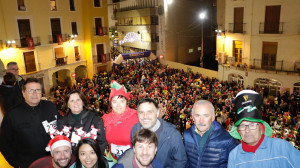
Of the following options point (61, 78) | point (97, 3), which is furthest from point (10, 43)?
point (97, 3)

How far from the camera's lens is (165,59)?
30250mm

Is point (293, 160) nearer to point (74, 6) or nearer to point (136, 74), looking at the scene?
point (136, 74)

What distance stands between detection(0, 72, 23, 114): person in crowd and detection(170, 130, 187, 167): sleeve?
12.9 feet

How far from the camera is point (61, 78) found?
25.8 m

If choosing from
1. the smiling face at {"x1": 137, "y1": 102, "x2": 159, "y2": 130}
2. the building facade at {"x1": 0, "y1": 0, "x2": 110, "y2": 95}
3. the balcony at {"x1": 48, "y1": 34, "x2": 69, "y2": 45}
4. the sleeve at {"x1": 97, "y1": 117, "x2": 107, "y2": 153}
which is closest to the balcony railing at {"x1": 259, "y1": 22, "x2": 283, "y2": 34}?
the building facade at {"x1": 0, "y1": 0, "x2": 110, "y2": 95}

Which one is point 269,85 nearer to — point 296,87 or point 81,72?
point 296,87

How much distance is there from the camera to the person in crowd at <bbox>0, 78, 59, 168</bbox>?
3.97 m

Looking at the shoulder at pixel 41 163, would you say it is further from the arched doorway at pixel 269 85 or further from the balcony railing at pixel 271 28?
the balcony railing at pixel 271 28

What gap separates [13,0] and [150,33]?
1670 centimetres

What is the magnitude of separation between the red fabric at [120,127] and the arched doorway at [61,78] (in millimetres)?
22298

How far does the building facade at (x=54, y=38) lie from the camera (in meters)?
19.3

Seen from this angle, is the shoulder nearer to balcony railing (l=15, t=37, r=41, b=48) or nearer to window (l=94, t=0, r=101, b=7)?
balcony railing (l=15, t=37, r=41, b=48)

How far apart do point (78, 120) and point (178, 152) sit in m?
1.92

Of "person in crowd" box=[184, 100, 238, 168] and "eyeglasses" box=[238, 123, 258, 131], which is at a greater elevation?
"eyeglasses" box=[238, 123, 258, 131]
